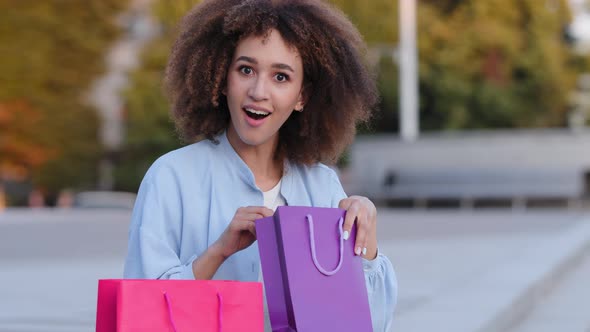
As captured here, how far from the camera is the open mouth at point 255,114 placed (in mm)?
3033

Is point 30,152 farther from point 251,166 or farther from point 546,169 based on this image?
point 251,166

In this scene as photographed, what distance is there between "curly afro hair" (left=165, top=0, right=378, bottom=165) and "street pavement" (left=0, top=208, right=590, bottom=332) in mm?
3056

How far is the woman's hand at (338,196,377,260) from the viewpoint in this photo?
277cm

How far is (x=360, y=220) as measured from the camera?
9.12 feet

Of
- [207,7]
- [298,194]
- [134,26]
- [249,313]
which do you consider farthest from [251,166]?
[134,26]

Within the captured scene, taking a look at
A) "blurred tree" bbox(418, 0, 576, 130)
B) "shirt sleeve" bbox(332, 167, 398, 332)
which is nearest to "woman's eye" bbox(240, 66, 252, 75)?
"shirt sleeve" bbox(332, 167, 398, 332)

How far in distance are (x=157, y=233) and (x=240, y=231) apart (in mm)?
258

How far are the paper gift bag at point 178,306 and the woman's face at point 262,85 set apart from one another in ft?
1.91

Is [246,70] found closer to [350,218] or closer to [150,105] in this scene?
[350,218]

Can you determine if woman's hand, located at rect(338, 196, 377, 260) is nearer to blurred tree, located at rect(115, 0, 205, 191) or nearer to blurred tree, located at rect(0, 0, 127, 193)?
blurred tree, located at rect(0, 0, 127, 193)

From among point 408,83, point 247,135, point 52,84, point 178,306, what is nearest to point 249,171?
point 247,135

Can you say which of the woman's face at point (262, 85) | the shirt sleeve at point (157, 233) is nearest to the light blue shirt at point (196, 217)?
the shirt sleeve at point (157, 233)

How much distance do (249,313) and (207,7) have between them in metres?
0.98

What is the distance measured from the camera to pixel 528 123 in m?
42.4
